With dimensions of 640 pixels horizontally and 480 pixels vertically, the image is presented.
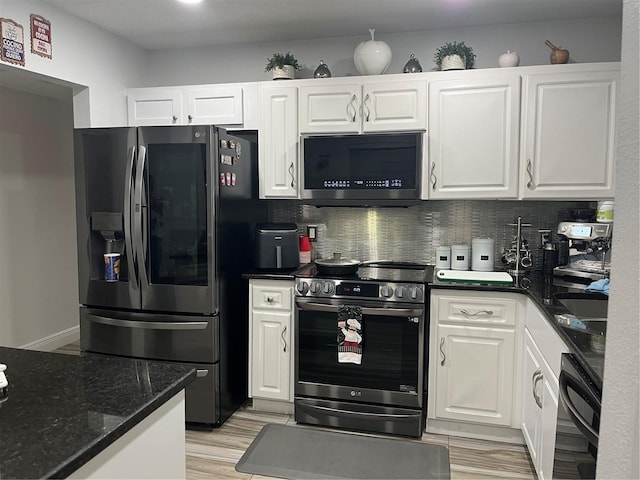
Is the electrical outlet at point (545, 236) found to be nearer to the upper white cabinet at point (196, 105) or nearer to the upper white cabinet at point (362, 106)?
the upper white cabinet at point (362, 106)

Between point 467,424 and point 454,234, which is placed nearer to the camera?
point 467,424

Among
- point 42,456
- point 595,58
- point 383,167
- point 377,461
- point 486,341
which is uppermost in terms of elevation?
point 595,58

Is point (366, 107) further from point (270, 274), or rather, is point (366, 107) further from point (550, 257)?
point (550, 257)

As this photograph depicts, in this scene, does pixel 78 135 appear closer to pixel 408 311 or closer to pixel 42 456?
pixel 408 311

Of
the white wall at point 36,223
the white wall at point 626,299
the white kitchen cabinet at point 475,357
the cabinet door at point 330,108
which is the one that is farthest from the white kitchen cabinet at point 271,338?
the white wall at point 626,299

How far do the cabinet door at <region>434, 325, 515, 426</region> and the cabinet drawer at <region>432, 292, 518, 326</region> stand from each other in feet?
0.16

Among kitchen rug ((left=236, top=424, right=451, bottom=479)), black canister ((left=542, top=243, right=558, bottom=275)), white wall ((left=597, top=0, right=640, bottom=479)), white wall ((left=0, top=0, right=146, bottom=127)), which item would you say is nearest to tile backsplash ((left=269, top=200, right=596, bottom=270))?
black canister ((left=542, top=243, right=558, bottom=275))

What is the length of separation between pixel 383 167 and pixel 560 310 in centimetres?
136

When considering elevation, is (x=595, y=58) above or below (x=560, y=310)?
above

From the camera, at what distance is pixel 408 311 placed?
112 inches

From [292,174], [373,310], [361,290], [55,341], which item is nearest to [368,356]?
[373,310]

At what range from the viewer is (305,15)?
3092 mm

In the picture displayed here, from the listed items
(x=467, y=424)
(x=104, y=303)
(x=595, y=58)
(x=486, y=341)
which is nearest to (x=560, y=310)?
(x=486, y=341)

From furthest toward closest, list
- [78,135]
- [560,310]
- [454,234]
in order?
[454,234]
[78,135]
[560,310]
